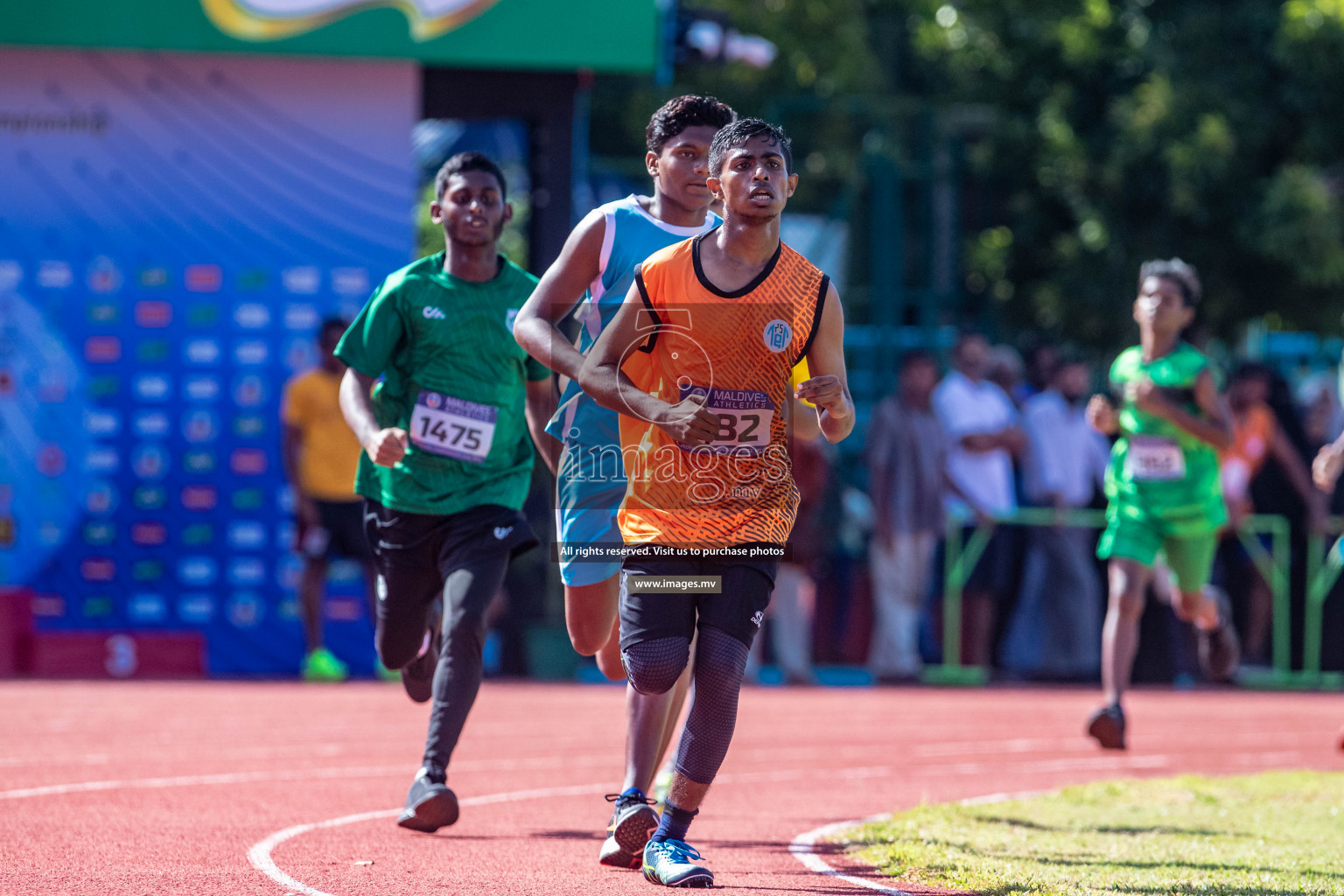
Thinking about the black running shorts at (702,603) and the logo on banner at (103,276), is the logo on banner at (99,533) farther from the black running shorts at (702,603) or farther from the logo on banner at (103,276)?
the black running shorts at (702,603)

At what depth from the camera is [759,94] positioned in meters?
27.5

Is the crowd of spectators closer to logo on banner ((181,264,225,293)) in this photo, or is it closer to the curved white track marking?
logo on banner ((181,264,225,293))

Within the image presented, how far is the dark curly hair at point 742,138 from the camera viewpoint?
211 inches

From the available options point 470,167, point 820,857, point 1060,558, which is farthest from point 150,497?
point 820,857

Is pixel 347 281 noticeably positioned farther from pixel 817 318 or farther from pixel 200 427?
pixel 817 318

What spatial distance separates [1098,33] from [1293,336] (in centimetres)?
473

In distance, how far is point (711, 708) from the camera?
532cm

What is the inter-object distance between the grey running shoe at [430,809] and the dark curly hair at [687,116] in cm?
232

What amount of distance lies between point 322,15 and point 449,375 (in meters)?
7.78

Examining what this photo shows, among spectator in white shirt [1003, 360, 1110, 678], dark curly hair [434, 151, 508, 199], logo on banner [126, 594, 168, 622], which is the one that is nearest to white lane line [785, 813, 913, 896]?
dark curly hair [434, 151, 508, 199]

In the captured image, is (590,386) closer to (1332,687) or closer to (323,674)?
(323,674)

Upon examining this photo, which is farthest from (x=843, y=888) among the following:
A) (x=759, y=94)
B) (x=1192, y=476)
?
(x=759, y=94)

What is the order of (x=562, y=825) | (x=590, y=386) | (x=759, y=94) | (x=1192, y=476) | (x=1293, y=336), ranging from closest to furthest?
1. (x=590, y=386)
2. (x=562, y=825)
3. (x=1192, y=476)
4. (x=1293, y=336)
5. (x=759, y=94)

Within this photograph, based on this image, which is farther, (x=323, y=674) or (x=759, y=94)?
(x=759, y=94)
